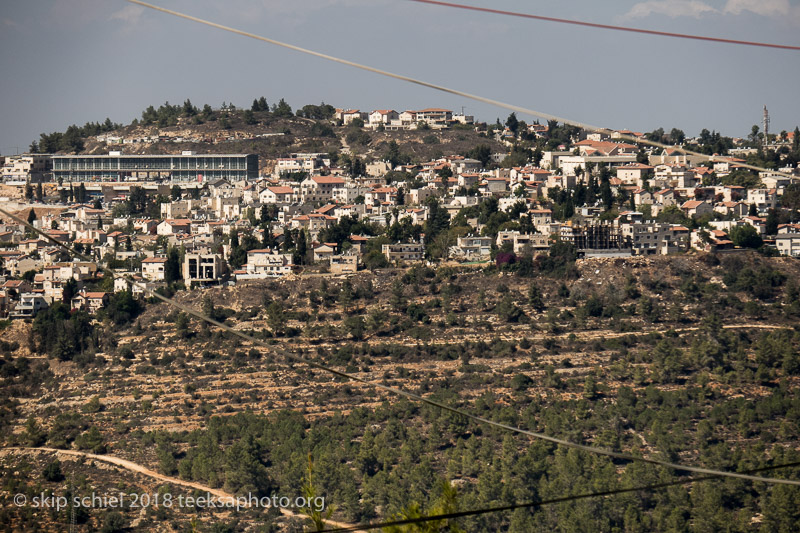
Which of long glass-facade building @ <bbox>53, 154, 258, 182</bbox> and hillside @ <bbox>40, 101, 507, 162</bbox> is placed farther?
hillside @ <bbox>40, 101, 507, 162</bbox>

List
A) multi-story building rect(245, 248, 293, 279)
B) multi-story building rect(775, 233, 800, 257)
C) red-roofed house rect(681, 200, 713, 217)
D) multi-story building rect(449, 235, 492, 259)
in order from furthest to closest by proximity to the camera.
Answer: red-roofed house rect(681, 200, 713, 217) < multi-story building rect(775, 233, 800, 257) < multi-story building rect(449, 235, 492, 259) < multi-story building rect(245, 248, 293, 279)

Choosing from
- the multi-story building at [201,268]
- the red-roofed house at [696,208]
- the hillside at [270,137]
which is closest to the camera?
the multi-story building at [201,268]

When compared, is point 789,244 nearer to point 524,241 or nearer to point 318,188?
point 524,241

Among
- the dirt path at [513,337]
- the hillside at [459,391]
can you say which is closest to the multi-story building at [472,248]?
the hillside at [459,391]

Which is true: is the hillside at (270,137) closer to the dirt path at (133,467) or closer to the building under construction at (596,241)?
the building under construction at (596,241)

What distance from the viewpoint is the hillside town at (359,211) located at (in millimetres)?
23172

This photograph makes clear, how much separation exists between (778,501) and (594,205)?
13.4 metres

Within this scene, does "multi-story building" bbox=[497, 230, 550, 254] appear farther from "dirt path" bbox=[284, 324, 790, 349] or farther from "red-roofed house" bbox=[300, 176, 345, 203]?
"red-roofed house" bbox=[300, 176, 345, 203]

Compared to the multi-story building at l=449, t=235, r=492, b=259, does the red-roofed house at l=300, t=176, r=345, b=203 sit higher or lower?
higher

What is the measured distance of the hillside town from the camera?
23172mm

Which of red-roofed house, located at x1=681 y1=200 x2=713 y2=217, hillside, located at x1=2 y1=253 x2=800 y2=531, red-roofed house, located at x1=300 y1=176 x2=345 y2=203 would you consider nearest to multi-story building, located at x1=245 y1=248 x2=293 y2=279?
hillside, located at x1=2 y1=253 x2=800 y2=531

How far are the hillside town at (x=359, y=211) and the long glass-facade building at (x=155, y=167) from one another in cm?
4

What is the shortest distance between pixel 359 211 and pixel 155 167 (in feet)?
37.0

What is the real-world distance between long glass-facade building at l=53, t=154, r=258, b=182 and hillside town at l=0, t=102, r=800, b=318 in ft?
0.15
